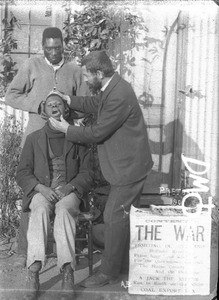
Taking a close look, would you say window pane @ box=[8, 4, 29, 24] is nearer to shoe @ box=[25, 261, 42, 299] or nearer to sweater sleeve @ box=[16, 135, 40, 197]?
sweater sleeve @ box=[16, 135, 40, 197]

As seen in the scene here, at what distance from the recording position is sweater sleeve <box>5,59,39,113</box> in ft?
15.4

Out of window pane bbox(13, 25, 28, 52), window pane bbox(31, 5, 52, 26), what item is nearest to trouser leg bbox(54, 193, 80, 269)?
window pane bbox(13, 25, 28, 52)

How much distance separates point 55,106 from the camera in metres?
4.71

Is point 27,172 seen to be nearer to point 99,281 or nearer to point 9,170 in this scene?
point 9,170

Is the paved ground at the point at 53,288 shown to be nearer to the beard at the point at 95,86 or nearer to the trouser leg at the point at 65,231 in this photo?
the trouser leg at the point at 65,231

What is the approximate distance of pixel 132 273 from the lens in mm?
4625

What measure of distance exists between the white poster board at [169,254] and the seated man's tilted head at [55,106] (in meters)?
0.84

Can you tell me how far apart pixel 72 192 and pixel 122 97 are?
2.52 ft

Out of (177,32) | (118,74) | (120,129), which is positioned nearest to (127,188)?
(120,129)

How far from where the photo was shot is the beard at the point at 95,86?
466 centimetres

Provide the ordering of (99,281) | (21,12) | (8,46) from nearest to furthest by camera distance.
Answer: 1. (21,12)
2. (8,46)
3. (99,281)

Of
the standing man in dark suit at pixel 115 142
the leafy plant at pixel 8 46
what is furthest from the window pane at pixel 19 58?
the standing man in dark suit at pixel 115 142

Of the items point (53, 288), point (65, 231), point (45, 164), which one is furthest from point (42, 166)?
point (53, 288)

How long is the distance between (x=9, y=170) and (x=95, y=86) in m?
0.88
